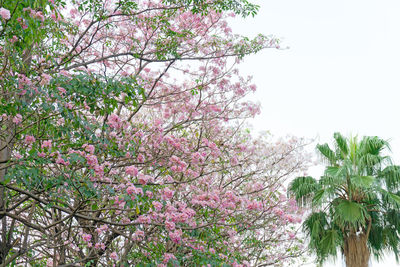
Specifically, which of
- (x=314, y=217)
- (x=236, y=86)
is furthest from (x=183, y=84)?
(x=314, y=217)

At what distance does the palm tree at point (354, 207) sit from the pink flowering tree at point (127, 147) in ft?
13.2

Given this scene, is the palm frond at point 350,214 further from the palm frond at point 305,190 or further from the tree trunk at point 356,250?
the palm frond at point 305,190

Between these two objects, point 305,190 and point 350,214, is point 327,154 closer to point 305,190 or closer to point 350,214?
point 305,190

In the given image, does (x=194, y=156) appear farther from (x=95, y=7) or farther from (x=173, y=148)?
(x=95, y=7)

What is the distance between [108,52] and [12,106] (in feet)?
9.40

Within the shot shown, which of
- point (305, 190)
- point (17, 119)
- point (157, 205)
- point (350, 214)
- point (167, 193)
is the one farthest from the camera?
point (305, 190)

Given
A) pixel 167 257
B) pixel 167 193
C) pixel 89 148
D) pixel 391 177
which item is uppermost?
pixel 391 177

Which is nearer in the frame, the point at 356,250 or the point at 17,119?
the point at 17,119

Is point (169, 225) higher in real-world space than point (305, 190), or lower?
lower

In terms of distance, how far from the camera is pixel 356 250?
40.1 ft

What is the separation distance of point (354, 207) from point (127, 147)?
28.4 ft

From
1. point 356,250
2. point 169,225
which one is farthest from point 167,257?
point 356,250

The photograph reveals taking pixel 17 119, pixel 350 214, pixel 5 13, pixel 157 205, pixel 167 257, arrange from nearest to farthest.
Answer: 1. pixel 5 13
2. pixel 17 119
3. pixel 157 205
4. pixel 167 257
5. pixel 350 214

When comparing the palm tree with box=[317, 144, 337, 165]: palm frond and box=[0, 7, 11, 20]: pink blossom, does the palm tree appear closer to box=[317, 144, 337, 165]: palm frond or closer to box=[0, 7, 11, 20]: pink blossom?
box=[317, 144, 337, 165]: palm frond
